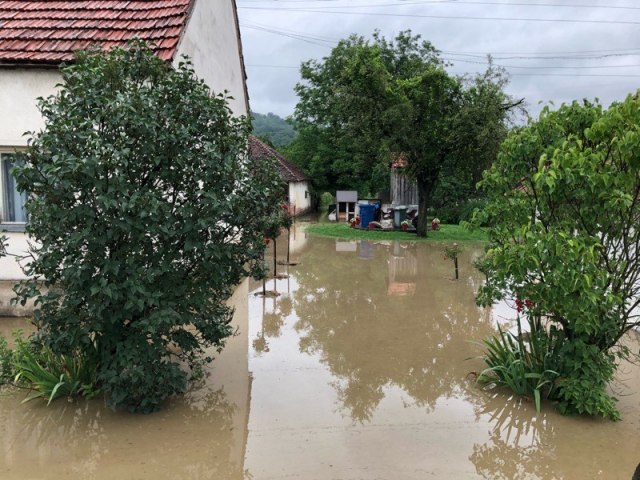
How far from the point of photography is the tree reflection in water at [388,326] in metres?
7.30

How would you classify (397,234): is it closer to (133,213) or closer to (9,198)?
(9,198)

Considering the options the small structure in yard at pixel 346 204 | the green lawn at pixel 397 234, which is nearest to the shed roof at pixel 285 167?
the small structure in yard at pixel 346 204

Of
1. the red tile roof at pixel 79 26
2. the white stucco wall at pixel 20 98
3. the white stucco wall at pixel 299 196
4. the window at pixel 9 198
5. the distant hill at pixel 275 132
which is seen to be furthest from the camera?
the distant hill at pixel 275 132

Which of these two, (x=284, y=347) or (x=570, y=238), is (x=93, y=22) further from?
(x=570, y=238)

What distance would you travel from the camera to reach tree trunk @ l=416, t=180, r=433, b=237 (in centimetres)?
2244

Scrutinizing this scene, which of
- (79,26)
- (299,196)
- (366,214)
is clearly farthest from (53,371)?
(299,196)

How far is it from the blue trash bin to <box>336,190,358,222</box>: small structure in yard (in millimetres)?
3664

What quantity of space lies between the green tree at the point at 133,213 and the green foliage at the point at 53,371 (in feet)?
0.51

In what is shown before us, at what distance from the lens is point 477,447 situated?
18.4 ft

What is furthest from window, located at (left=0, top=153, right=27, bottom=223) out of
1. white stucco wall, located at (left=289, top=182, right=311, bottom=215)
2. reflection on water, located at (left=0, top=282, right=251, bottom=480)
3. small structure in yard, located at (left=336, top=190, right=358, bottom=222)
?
white stucco wall, located at (left=289, top=182, right=311, bottom=215)

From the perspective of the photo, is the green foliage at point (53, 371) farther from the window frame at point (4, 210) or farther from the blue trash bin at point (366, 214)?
the blue trash bin at point (366, 214)

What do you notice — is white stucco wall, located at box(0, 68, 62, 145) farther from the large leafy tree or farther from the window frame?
the large leafy tree

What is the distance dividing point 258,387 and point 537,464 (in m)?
3.49

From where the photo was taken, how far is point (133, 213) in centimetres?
556
